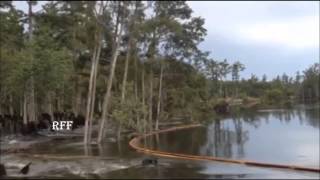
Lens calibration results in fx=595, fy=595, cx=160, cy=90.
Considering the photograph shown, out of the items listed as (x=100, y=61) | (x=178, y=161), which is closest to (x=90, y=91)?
(x=178, y=161)

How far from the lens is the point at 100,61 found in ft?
164

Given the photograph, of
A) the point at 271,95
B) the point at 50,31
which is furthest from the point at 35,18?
the point at 271,95

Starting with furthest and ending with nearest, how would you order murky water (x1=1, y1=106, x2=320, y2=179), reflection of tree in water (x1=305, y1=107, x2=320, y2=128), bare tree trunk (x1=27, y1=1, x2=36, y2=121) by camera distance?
reflection of tree in water (x1=305, y1=107, x2=320, y2=128), bare tree trunk (x1=27, y1=1, x2=36, y2=121), murky water (x1=1, y1=106, x2=320, y2=179)

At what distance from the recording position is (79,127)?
45.4 meters

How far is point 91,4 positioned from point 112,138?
8.97 m

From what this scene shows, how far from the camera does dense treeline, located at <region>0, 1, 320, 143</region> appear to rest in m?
33.1

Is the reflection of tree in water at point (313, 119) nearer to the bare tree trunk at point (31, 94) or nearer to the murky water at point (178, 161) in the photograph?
the murky water at point (178, 161)

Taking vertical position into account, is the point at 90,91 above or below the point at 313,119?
above

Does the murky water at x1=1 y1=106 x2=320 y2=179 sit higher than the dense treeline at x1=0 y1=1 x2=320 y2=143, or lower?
lower

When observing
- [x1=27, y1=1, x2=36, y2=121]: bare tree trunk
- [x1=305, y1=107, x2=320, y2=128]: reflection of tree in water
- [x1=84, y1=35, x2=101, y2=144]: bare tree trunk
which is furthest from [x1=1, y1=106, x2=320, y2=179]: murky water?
[x1=305, y1=107, x2=320, y2=128]: reflection of tree in water

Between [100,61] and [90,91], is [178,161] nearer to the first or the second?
[90,91]

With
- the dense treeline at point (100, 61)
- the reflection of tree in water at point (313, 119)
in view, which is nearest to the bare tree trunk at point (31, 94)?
the dense treeline at point (100, 61)

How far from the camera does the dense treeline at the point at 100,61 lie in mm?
33125

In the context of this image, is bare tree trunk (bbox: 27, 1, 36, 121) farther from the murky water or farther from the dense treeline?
the murky water
